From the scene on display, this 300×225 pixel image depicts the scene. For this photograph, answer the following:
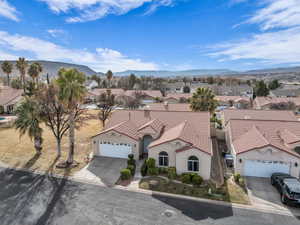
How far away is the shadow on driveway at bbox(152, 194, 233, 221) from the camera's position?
13.4m

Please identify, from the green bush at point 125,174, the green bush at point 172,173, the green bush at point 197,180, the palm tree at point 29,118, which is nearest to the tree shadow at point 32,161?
the palm tree at point 29,118

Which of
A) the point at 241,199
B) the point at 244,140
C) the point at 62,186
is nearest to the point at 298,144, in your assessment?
the point at 244,140

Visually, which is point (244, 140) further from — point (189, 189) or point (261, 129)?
point (189, 189)

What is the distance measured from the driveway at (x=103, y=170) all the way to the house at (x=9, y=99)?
39460mm

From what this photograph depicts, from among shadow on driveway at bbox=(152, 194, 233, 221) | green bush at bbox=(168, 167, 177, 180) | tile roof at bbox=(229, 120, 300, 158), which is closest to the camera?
shadow on driveway at bbox=(152, 194, 233, 221)

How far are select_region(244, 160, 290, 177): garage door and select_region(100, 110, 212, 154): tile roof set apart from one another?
4.43 m

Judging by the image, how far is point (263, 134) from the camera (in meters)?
20.9

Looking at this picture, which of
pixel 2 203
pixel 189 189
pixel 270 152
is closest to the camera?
pixel 2 203

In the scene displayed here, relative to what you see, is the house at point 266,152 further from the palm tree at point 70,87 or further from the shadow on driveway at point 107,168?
the palm tree at point 70,87

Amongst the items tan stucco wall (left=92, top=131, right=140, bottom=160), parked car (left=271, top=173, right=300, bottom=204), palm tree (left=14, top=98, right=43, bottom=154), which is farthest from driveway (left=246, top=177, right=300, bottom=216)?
palm tree (left=14, top=98, right=43, bottom=154)

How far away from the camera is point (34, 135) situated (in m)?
22.0

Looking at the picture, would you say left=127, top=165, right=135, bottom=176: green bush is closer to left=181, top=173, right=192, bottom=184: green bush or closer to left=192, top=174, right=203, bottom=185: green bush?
left=181, top=173, right=192, bottom=184: green bush

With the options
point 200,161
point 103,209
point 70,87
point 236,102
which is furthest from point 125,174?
point 236,102

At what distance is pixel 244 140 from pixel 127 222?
15.0 m
